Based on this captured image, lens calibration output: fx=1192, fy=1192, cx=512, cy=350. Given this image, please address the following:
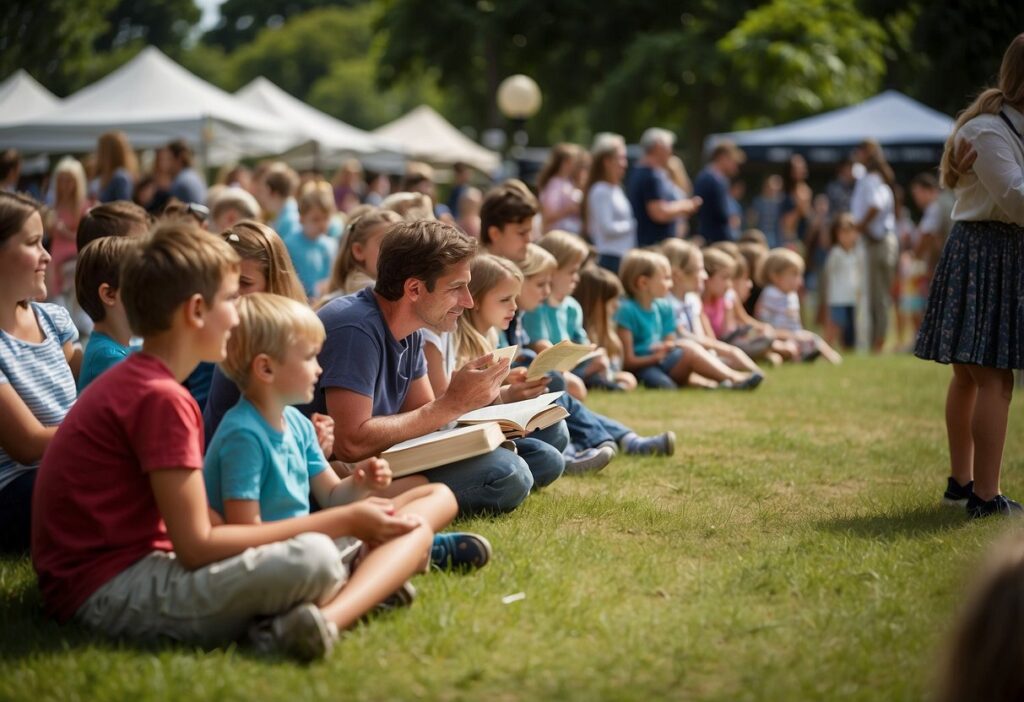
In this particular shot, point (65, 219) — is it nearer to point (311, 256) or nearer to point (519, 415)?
point (311, 256)

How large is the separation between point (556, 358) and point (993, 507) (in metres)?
2.01

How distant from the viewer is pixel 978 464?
5215 mm

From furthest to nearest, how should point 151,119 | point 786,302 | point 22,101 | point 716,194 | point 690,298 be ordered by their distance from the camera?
1. point 22,101
2. point 151,119
3. point 786,302
4. point 716,194
5. point 690,298

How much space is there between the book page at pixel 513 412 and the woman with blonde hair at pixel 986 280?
5.63 ft

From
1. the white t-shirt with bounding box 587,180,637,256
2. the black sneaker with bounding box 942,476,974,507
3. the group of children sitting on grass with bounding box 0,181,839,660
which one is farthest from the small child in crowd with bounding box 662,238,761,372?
the black sneaker with bounding box 942,476,974,507

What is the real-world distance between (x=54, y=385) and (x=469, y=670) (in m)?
2.02

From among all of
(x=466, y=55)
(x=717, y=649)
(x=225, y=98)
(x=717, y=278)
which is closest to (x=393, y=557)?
(x=717, y=649)

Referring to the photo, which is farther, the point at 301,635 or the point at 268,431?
the point at 268,431

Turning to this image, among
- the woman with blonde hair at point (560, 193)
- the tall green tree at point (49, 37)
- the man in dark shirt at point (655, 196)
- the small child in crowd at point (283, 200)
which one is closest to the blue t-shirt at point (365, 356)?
the small child in crowd at point (283, 200)

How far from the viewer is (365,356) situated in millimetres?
4504

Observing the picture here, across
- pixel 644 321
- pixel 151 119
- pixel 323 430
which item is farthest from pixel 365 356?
pixel 151 119

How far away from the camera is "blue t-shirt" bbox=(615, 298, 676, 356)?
9.58 meters

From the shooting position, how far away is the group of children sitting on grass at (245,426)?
3283 millimetres

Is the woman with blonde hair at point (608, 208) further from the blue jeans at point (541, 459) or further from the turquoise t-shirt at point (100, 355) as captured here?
the turquoise t-shirt at point (100, 355)
